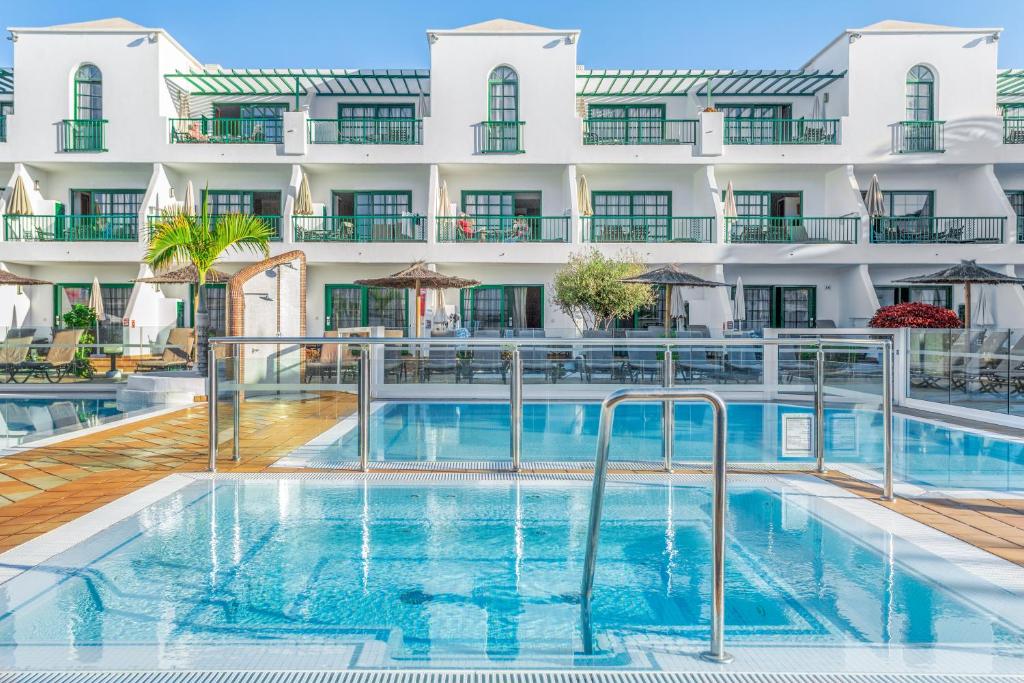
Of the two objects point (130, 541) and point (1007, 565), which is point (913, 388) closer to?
point (1007, 565)

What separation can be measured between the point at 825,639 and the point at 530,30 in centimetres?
2074

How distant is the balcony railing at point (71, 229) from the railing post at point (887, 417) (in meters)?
20.1

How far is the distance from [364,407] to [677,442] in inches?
103

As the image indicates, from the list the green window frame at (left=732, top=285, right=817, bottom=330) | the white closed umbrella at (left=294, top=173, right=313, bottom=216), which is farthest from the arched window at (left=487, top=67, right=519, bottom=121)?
the green window frame at (left=732, top=285, right=817, bottom=330)

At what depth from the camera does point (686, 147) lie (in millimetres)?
21078

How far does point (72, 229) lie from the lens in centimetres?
2142

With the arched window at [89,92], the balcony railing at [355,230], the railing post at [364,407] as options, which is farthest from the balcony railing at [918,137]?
the arched window at [89,92]

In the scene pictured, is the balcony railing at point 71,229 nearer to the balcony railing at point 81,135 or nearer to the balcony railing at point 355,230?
the balcony railing at point 81,135

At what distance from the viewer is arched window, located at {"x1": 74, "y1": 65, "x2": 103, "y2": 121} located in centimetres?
2122

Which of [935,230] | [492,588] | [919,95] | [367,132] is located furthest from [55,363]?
[919,95]

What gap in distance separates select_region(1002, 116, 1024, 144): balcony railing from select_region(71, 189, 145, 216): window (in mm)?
25113

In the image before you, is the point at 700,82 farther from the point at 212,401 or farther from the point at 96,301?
the point at 212,401

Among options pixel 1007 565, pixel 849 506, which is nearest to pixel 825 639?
pixel 1007 565

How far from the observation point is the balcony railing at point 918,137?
69.2 feet
